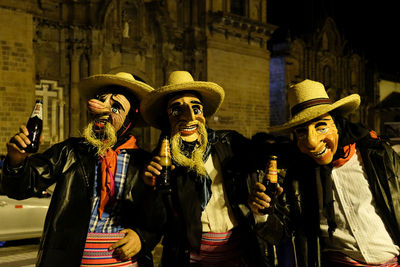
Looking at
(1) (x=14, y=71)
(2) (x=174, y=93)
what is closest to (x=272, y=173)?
(2) (x=174, y=93)

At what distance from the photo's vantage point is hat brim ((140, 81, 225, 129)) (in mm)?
2990

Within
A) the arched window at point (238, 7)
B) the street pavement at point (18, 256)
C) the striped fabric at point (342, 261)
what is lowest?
the street pavement at point (18, 256)

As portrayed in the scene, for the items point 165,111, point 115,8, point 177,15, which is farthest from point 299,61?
point 165,111

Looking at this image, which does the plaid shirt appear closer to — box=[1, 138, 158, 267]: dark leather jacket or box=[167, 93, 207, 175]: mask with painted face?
box=[1, 138, 158, 267]: dark leather jacket

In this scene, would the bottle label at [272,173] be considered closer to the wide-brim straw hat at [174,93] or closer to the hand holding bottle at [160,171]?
the hand holding bottle at [160,171]

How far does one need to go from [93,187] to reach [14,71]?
36.7 ft

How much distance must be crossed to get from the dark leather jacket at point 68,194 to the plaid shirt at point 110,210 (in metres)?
0.04

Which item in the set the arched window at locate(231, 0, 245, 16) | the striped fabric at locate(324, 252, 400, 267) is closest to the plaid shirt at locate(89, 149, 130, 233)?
the striped fabric at locate(324, 252, 400, 267)

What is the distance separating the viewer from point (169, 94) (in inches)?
123

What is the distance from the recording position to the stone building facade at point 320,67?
75.1 feet

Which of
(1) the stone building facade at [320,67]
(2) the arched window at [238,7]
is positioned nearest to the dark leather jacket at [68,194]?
A: (2) the arched window at [238,7]

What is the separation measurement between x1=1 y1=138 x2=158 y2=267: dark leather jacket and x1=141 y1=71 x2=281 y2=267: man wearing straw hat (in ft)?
0.84

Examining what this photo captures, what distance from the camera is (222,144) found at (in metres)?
3.11

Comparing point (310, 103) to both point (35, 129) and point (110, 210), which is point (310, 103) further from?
point (35, 129)
